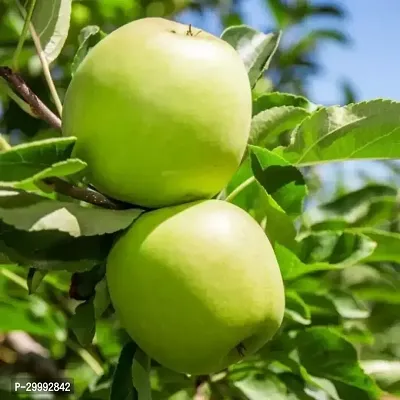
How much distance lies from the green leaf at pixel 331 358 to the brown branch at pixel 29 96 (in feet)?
1.50

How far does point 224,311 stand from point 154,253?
77 millimetres

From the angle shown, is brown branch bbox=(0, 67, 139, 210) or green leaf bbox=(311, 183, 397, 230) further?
green leaf bbox=(311, 183, 397, 230)

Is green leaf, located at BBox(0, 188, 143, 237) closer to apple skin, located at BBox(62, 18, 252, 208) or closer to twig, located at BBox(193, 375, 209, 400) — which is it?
apple skin, located at BBox(62, 18, 252, 208)

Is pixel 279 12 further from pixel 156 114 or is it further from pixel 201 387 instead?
pixel 156 114

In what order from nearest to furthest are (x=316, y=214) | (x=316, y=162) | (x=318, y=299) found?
(x=316, y=162) → (x=318, y=299) → (x=316, y=214)

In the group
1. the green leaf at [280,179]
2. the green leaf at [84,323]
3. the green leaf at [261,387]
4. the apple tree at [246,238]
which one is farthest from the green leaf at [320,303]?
the green leaf at [84,323]

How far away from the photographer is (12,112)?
1.51 meters

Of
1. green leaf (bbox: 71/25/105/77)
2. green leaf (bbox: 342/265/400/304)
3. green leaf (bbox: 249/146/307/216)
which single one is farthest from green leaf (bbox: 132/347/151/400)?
green leaf (bbox: 342/265/400/304)

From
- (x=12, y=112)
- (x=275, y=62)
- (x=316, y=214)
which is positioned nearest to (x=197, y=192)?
(x=316, y=214)

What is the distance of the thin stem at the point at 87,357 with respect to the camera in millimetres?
1312

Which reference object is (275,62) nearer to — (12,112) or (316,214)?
(12,112)

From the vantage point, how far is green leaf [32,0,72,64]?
852mm

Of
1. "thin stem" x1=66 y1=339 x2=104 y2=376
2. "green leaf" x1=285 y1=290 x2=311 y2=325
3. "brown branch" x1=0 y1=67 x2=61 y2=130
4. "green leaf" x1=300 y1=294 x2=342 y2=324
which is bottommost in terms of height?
"thin stem" x1=66 y1=339 x2=104 y2=376

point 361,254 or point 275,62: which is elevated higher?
point 361,254
